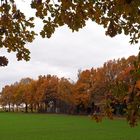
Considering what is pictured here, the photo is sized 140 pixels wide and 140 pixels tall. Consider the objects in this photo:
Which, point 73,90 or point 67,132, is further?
point 73,90

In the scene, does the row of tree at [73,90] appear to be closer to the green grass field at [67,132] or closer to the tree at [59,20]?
the green grass field at [67,132]

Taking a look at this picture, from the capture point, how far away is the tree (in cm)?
400

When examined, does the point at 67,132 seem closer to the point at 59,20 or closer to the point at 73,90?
the point at 59,20

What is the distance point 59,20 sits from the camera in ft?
14.1

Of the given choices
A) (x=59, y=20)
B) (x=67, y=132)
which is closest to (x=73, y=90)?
(x=67, y=132)

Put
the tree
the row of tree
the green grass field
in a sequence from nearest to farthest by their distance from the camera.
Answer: the tree → the green grass field → the row of tree

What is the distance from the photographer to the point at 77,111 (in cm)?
11538

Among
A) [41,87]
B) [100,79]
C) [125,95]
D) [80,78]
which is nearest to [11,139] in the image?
[125,95]

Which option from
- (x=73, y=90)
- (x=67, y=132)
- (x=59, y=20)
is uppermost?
(x=73, y=90)

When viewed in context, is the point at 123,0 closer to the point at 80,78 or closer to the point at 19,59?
the point at 19,59

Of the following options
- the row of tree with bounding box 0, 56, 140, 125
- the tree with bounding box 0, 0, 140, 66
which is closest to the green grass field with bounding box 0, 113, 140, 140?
the tree with bounding box 0, 0, 140, 66

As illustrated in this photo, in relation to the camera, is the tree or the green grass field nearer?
→ the tree

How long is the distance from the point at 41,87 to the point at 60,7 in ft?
390

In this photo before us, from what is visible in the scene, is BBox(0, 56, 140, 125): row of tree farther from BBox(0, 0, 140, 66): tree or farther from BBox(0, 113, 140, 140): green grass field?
BBox(0, 0, 140, 66): tree
